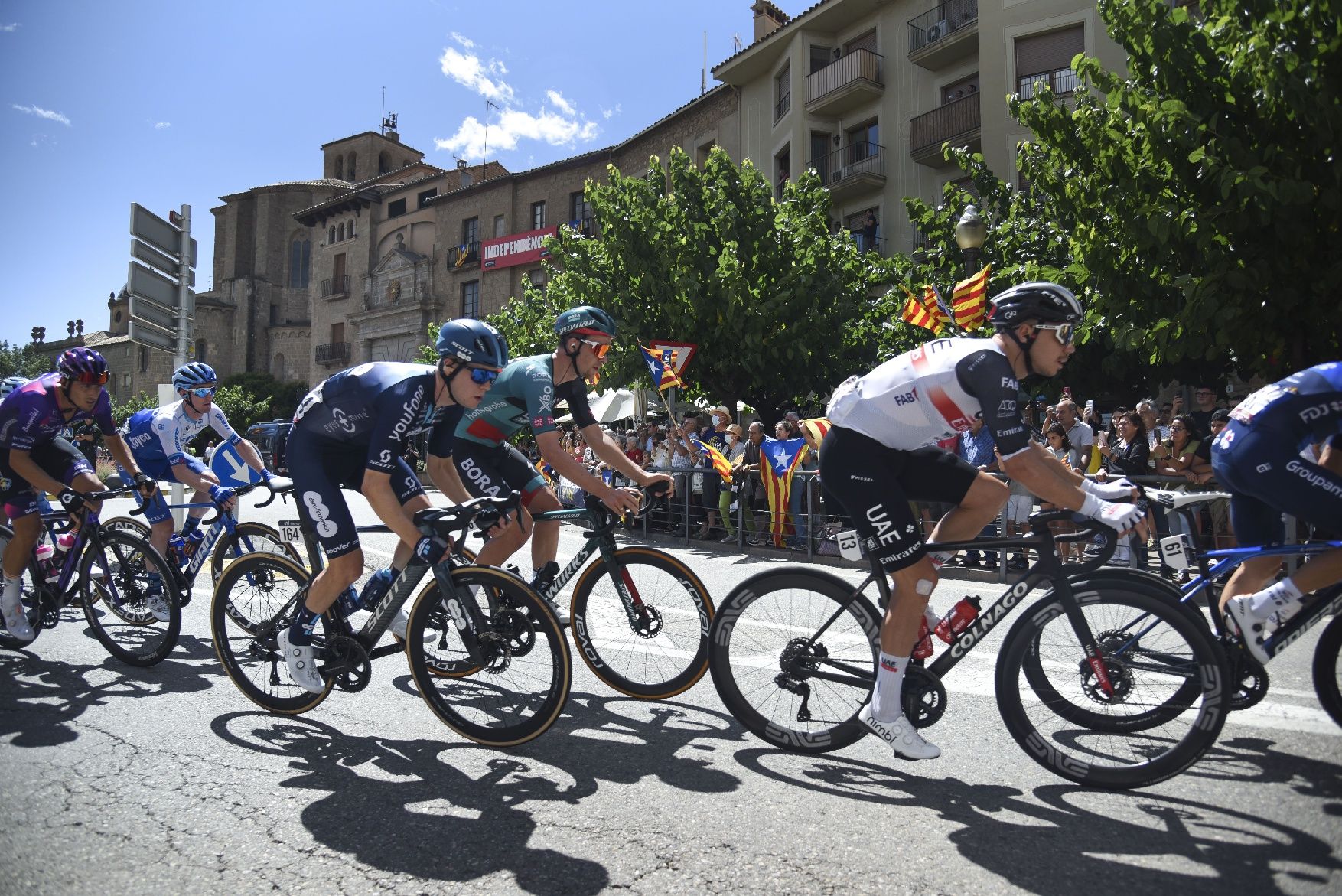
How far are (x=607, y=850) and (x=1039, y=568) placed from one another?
76.8 inches

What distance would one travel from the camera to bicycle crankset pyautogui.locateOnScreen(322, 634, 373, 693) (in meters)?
4.50

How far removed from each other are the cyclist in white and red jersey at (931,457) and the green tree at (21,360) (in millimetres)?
93930

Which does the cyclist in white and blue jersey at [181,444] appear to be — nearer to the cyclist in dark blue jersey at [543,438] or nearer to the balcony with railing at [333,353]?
the cyclist in dark blue jersey at [543,438]

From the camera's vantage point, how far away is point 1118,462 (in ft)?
31.2

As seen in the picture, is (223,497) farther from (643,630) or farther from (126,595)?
(643,630)

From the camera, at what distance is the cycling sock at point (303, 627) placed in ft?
14.8

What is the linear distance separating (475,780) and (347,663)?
3.71 feet

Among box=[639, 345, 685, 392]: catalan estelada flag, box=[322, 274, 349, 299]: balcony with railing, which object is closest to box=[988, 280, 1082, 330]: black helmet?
box=[639, 345, 685, 392]: catalan estelada flag

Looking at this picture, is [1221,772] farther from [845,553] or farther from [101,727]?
[101,727]

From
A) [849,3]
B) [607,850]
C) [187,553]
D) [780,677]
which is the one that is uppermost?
[849,3]

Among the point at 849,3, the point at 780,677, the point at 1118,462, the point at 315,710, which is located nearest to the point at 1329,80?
the point at 1118,462

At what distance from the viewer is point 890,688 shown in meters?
3.75

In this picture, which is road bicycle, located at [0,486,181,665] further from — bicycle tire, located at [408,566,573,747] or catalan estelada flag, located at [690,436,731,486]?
catalan estelada flag, located at [690,436,731,486]

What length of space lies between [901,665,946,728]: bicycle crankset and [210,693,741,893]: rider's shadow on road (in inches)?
30.1
